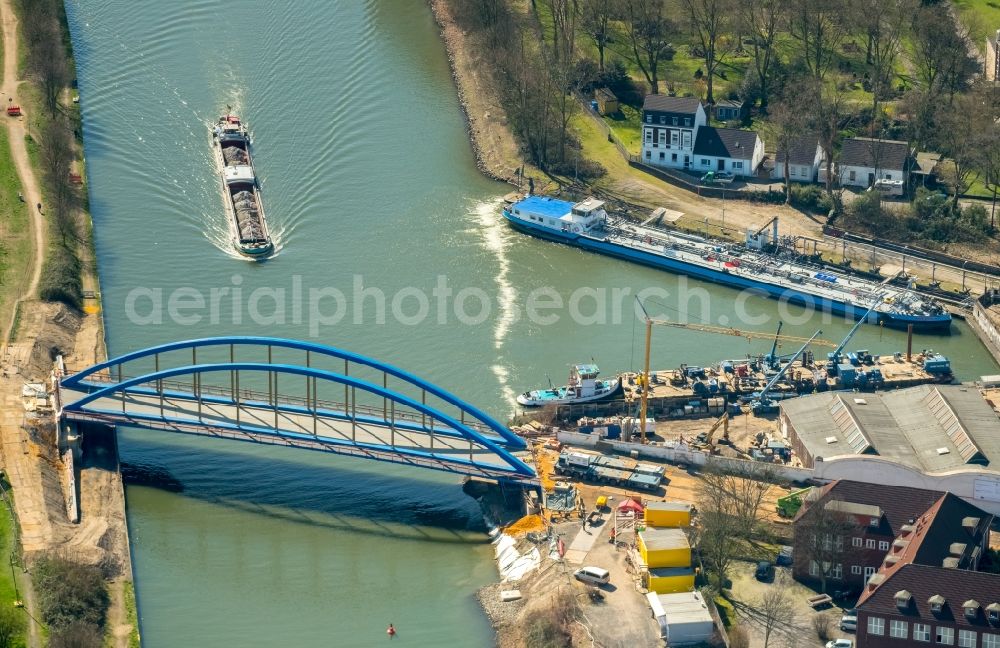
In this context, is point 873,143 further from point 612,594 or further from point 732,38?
point 612,594

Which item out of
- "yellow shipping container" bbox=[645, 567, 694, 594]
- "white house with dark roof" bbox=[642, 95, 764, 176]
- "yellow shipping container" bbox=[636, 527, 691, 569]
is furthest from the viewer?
"white house with dark roof" bbox=[642, 95, 764, 176]

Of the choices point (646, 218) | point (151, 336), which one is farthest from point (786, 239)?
point (151, 336)

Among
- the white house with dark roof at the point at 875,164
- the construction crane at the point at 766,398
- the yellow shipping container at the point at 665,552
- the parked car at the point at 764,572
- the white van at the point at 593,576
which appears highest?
the white house with dark roof at the point at 875,164

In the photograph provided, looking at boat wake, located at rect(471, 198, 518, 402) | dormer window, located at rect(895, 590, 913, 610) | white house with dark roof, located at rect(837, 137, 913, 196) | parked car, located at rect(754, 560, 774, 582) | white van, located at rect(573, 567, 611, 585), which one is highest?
white house with dark roof, located at rect(837, 137, 913, 196)

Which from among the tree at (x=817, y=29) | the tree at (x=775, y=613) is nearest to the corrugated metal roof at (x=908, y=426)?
the tree at (x=775, y=613)

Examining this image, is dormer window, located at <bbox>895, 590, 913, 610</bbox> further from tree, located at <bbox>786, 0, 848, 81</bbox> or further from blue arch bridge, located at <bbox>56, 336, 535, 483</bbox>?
tree, located at <bbox>786, 0, 848, 81</bbox>

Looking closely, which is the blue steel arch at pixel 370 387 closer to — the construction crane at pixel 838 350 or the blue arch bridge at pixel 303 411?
the blue arch bridge at pixel 303 411

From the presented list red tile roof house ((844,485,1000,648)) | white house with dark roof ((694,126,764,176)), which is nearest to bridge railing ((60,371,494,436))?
red tile roof house ((844,485,1000,648))
